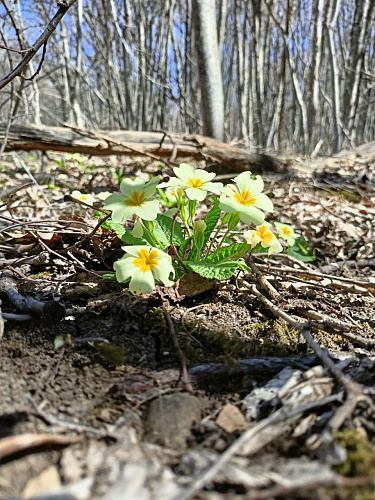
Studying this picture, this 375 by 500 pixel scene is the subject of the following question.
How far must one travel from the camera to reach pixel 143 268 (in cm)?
124

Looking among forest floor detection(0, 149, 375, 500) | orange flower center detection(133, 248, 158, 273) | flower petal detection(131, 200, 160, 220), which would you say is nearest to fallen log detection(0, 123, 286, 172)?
forest floor detection(0, 149, 375, 500)

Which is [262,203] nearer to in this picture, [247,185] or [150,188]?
[247,185]

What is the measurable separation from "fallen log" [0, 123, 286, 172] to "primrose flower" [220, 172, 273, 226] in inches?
118

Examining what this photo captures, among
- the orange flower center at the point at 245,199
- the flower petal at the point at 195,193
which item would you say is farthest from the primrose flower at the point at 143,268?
the orange flower center at the point at 245,199

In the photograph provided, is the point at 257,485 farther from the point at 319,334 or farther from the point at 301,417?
the point at 319,334

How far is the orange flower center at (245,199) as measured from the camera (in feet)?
4.58

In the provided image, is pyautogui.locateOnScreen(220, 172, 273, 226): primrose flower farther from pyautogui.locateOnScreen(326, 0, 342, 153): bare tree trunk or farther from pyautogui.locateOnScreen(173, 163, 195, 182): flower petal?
pyautogui.locateOnScreen(326, 0, 342, 153): bare tree trunk

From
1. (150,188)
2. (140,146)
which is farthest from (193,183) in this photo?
(140,146)

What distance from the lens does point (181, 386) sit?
104cm

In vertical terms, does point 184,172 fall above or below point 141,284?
above

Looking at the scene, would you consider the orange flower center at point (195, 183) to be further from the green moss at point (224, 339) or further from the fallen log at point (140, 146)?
the fallen log at point (140, 146)

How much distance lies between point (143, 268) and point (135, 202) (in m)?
0.26

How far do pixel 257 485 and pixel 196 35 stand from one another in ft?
16.4

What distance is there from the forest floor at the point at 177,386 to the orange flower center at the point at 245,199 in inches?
15.7
